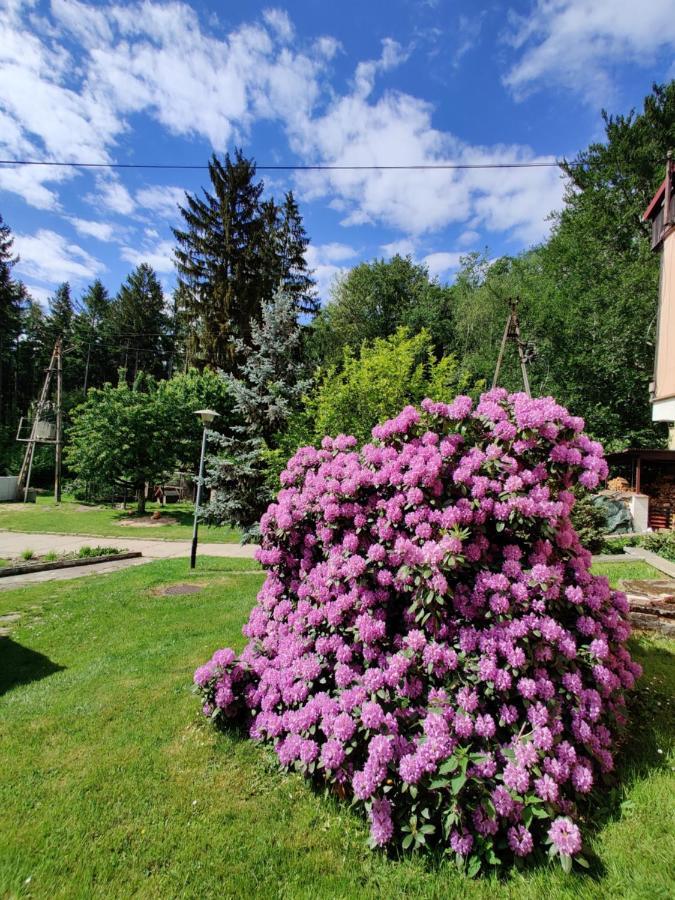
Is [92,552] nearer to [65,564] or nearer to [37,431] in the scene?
[65,564]

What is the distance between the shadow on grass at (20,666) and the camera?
4.02 m

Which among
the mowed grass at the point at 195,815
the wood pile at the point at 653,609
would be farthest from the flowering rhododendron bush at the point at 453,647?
the wood pile at the point at 653,609

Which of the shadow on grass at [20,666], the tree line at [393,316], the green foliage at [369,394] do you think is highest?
the tree line at [393,316]

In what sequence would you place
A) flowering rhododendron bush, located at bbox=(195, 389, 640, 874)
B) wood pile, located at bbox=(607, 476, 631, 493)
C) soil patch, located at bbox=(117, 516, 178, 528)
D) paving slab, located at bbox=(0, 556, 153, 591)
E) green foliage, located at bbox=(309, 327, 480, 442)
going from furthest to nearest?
soil patch, located at bbox=(117, 516, 178, 528)
wood pile, located at bbox=(607, 476, 631, 493)
green foliage, located at bbox=(309, 327, 480, 442)
paving slab, located at bbox=(0, 556, 153, 591)
flowering rhododendron bush, located at bbox=(195, 389, 640, 874)

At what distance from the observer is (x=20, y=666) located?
4.32 m

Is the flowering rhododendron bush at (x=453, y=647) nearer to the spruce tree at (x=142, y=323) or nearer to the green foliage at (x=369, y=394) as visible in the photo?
the green foliage at (x=369, y=394)

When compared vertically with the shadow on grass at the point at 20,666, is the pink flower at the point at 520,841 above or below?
above

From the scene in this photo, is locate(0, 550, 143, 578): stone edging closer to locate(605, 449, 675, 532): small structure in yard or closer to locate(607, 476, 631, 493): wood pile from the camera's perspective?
locate(605, 449, 675, 532): small structure in yard

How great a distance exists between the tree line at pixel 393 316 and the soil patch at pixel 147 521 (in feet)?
13.9

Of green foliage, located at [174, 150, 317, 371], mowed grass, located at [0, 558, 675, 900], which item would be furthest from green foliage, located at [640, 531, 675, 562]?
green foliage, located at [174, 150, 317, 371]

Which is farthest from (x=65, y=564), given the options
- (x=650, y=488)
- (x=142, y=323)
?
(x=142, y=323)

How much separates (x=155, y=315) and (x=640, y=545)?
41.1 meters

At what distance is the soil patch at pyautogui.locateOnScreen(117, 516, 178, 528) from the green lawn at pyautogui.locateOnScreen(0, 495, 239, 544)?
221 millimetres

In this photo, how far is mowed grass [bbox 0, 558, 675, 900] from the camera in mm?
1781
